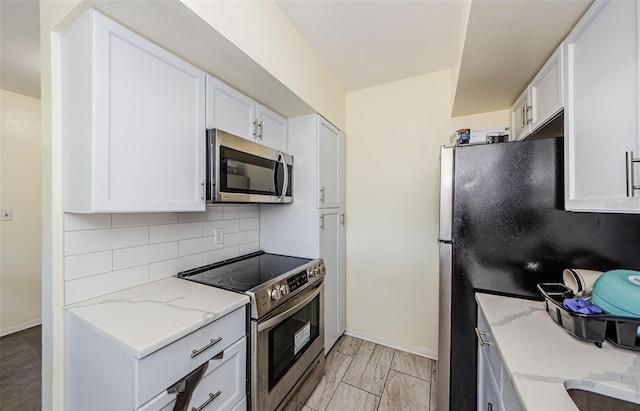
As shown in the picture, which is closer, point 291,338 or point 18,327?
point 291,338

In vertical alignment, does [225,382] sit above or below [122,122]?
below

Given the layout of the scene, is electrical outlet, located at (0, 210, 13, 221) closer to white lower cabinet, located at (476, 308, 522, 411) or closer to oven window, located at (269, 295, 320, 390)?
oven window, located at (269, 295, 320, 390)

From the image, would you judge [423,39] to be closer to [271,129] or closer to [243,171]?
[271,129]

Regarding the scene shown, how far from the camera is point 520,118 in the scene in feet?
5.63

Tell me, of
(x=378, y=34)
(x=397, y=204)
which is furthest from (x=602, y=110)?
(x=397, y=204)

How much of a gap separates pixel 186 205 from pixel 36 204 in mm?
2812

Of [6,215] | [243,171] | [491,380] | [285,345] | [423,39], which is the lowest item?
[285,345]

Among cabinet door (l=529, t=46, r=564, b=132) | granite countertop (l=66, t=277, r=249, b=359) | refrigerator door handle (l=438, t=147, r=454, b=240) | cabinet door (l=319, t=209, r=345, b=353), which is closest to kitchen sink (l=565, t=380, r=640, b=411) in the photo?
refrigerator door handle (l=438, t=147, r=454, b=240)

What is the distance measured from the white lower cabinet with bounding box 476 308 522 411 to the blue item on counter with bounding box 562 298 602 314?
294 millimetres

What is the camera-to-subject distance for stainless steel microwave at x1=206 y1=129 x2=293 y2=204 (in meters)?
1.34

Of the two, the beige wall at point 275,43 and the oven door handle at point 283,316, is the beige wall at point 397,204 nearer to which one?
the beige wall at point 275,43

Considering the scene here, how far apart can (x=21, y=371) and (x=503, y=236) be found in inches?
142

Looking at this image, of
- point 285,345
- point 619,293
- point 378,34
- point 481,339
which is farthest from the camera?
point 378,34

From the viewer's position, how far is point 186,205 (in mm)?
1267
